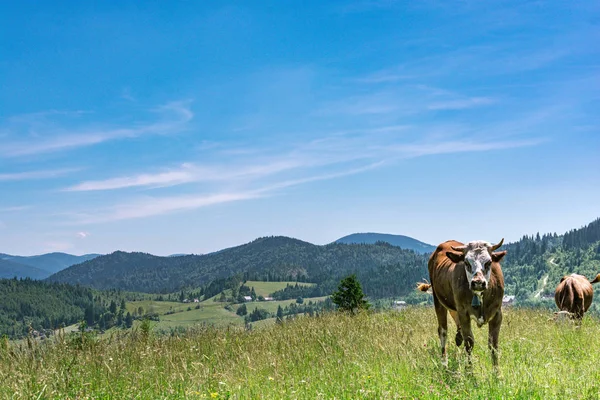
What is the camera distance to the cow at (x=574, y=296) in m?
13.5

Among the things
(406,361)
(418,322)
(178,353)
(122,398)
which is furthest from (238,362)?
(418,322)

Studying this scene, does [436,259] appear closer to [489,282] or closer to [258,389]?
[489,282]

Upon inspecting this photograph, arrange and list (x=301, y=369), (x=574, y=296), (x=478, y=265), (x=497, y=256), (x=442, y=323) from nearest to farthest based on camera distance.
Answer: (x=478, y=265), (x=497, y=256), (x=301, y=369), (x=442, y=323), (x=574, y=296)

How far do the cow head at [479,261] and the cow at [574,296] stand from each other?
650 centimetres

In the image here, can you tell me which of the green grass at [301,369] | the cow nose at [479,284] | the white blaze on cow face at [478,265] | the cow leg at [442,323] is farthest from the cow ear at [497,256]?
the cow leg at [442,323]

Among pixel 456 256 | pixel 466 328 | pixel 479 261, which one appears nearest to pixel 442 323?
pixel 466 328

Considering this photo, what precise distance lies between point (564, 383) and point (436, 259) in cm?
475

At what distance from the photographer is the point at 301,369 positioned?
873 centimetres

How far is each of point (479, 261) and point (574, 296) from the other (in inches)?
297

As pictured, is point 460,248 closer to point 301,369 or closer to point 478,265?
point 478,265

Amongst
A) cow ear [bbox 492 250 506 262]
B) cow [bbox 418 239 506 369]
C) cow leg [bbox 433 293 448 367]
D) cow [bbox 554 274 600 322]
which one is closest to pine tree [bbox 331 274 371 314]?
cow [bbox 554 274 600 322]

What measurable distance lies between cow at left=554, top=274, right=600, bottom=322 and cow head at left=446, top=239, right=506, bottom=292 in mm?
Answer: 6500

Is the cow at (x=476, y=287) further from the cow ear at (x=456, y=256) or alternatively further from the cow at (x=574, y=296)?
the cow at (x=574, y=296)

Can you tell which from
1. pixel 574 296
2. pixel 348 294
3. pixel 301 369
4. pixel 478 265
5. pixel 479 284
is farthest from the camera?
pixel 348 294
